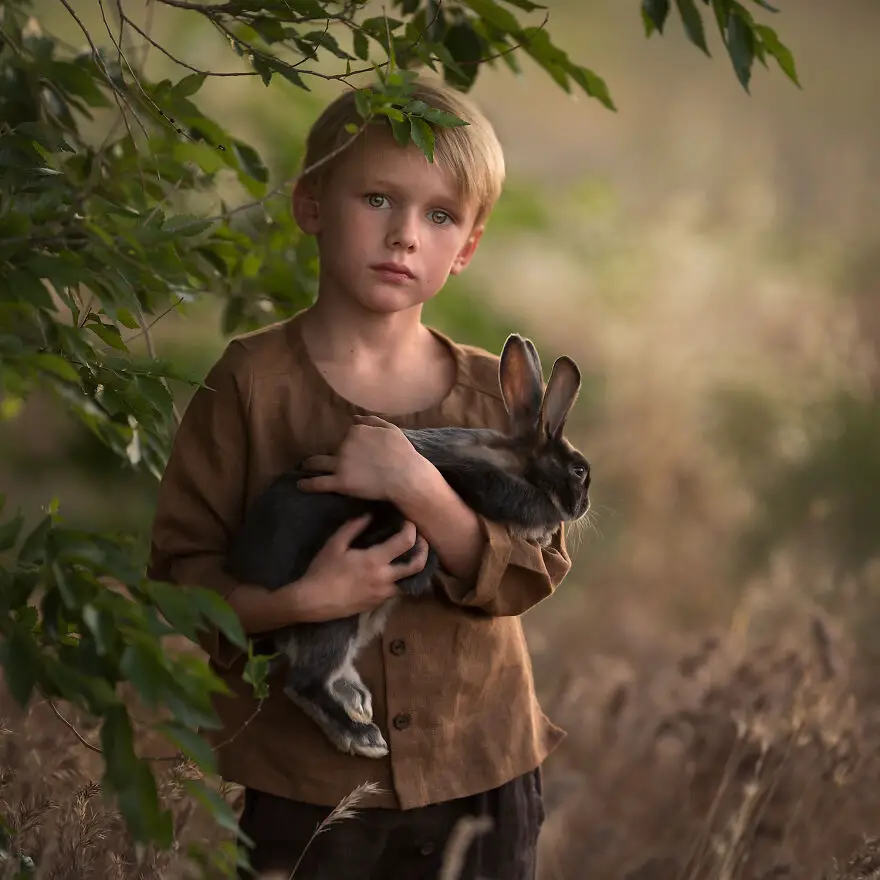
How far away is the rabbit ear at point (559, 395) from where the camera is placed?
1819 mm

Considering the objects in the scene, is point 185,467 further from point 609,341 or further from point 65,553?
point 609,341

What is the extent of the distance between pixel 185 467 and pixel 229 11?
678 millimetres

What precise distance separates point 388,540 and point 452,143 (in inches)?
24.2

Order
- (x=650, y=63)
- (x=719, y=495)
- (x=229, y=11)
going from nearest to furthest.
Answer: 1. (x=229, y=11)
2. (x=719, y=495)
3. (x=650, y=63)

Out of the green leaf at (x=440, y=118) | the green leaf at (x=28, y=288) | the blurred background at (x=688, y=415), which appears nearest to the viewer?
the green leaf at (x=28, y=288)

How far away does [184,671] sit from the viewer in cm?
131

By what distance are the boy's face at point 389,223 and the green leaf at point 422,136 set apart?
0.46 ft

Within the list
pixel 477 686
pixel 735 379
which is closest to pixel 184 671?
pixel 477 686

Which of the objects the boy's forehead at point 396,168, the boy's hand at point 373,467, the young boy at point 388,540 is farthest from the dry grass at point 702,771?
the boy's forehead at point 396,168

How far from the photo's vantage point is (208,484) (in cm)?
188

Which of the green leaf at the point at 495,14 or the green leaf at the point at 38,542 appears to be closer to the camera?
the green leaf at the point at 38,542

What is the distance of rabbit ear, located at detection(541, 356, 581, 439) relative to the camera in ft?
5.97

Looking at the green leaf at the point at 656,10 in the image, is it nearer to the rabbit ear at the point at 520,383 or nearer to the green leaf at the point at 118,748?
the rabbit ear at the point at 520,383

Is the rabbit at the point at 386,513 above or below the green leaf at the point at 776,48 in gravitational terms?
below
